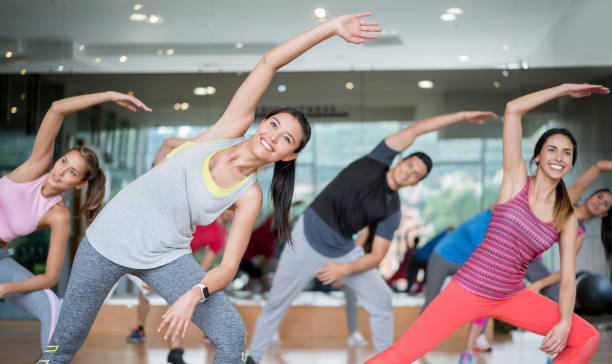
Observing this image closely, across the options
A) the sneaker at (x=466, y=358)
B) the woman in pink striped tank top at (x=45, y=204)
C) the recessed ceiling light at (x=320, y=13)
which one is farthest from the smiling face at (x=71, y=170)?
the recessed ceiling light at (x=320, y=13)

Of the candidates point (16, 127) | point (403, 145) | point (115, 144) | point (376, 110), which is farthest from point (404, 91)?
point (16, 127)

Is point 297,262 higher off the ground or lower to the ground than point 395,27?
lower

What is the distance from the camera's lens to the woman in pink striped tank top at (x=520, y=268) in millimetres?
2467

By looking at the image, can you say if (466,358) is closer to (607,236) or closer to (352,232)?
(352,232)

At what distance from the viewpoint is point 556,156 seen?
99.4 inches

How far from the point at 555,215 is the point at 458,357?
5.88 ft

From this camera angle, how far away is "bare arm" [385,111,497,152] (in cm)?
308

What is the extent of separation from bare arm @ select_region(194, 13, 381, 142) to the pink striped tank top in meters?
0.96

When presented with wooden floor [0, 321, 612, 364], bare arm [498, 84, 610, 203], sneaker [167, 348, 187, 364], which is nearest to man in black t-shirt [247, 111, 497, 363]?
sneaker [167, 348, 187, 364]

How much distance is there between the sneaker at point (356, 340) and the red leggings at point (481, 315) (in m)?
2.03

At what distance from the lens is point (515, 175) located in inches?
102

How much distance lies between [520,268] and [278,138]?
1155 mm

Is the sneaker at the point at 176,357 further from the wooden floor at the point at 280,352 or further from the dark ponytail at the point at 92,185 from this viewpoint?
the dark ponytail at the point at 92,185

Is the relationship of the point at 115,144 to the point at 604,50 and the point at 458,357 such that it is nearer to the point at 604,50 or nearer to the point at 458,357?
the point at 458,357
